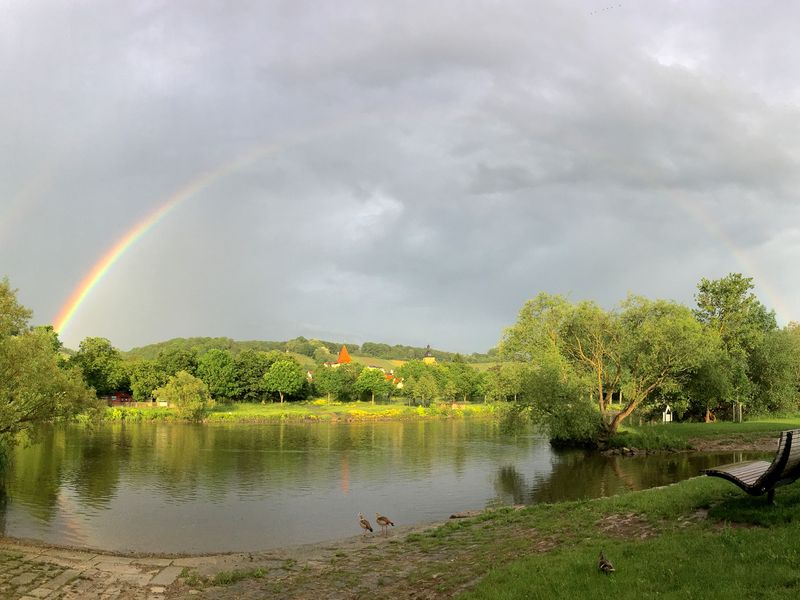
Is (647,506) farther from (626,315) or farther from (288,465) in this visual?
(626,315)

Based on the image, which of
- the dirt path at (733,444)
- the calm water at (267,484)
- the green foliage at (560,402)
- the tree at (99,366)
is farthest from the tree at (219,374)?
the dirt path at (733,444)

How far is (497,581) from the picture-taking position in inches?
418

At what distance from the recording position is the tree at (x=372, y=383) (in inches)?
5020

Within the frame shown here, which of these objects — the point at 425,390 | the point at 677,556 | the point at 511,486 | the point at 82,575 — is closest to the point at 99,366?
the point at 425,390

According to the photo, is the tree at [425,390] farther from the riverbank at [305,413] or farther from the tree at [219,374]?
the tree at [219,374]

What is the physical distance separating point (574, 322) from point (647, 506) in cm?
4104

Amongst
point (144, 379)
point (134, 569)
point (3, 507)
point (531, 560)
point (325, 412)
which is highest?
point (144, 379)

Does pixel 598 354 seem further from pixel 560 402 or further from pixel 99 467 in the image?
pixel 99 467

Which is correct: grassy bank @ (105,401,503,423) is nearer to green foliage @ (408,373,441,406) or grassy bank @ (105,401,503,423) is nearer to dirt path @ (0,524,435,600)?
green foliage @ (408,373,441,406)

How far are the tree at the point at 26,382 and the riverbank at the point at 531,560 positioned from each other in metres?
11.5

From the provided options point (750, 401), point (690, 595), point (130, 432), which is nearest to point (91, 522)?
point (690, 595)

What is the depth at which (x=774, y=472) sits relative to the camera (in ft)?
37.2

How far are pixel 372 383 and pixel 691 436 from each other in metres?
85.1

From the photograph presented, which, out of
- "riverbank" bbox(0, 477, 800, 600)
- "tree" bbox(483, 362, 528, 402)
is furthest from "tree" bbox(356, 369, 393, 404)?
"riverbank" bbox(0, 477, 800, 600)
